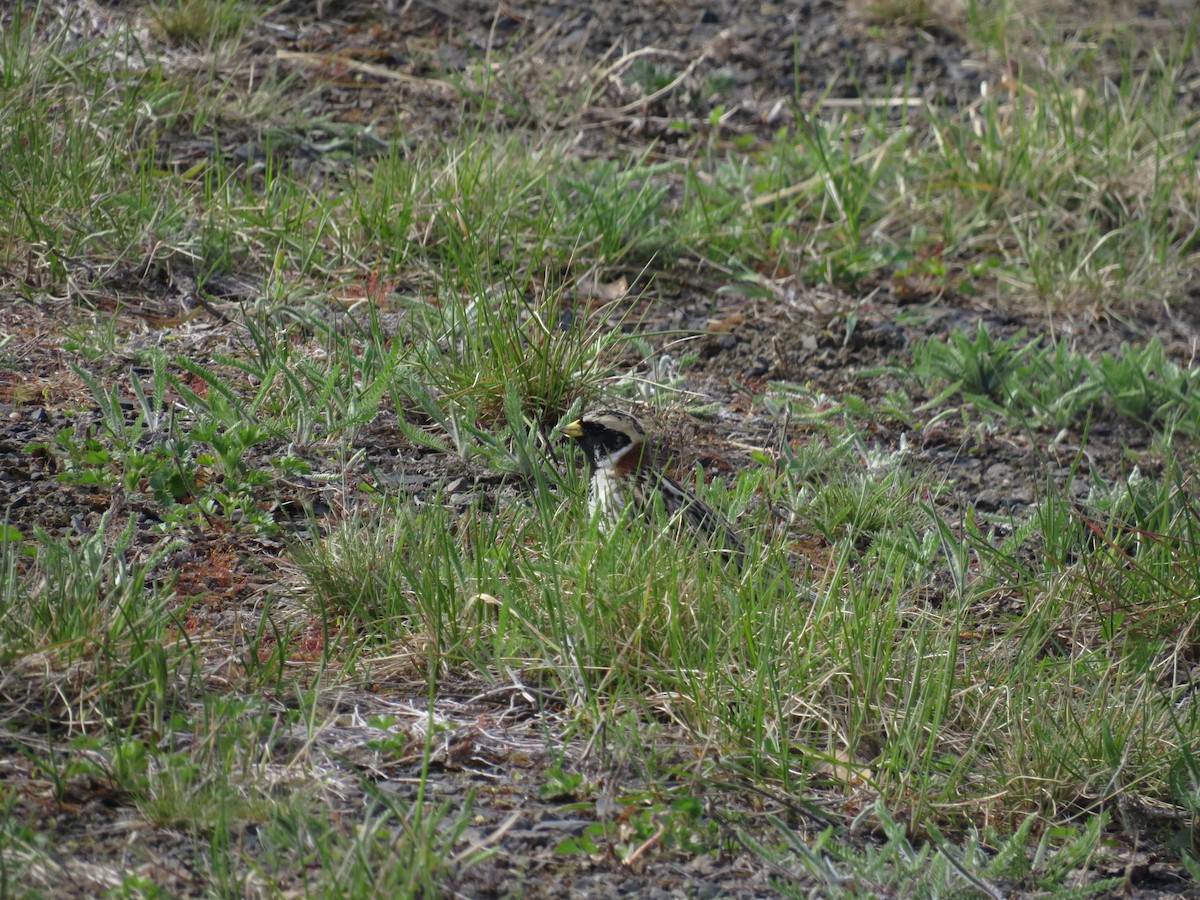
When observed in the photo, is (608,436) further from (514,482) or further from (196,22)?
(196,22)

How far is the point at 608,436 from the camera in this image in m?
4.29

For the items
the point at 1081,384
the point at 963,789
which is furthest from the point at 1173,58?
the point at 963,789

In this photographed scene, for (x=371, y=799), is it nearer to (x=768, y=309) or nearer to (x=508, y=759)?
(x=508, y=759)

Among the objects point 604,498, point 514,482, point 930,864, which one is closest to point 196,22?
point 514,482

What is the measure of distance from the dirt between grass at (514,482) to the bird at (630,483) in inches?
10.2

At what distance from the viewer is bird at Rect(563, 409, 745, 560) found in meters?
3.79

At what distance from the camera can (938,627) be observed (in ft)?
11.7

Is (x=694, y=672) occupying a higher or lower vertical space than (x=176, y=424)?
higher

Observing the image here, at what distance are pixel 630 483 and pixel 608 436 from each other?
1.38 feet

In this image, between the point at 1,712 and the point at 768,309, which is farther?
the point at 768,309

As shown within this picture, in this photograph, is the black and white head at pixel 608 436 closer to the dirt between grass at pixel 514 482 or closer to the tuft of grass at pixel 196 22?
the dirt between grass at pixel 514 482

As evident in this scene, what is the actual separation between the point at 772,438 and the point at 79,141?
294cm

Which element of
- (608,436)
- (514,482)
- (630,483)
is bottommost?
(514,482)

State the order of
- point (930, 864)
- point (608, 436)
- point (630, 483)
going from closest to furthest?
1. point (930, 864)
2. point (630, 483)
3. point (608, 436)
